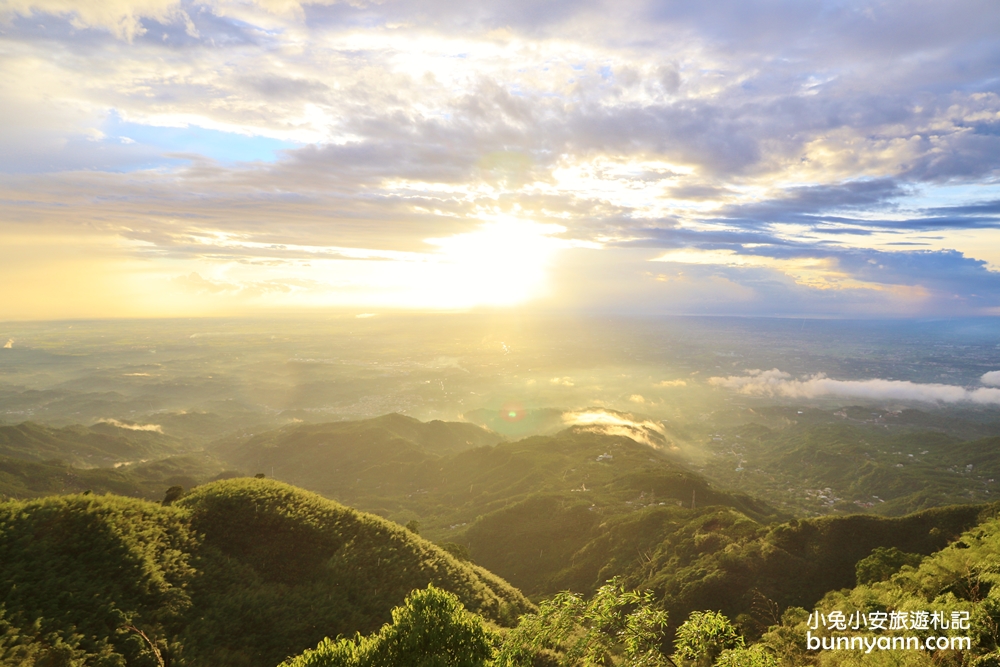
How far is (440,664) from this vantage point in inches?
878

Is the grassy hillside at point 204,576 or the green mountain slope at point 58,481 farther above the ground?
the grassy hillside at point 204,576

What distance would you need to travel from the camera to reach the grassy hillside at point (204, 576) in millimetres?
38000

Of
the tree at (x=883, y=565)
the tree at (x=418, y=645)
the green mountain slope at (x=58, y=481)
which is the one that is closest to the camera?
the tree at (x=418, y=645)

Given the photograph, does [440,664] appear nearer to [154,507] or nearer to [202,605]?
[202,605]

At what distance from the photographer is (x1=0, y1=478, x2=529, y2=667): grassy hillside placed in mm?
38000

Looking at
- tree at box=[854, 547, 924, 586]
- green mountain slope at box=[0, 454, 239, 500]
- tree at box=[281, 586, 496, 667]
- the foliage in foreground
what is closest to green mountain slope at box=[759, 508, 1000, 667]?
tree at box=[854, 547, 924, 586]

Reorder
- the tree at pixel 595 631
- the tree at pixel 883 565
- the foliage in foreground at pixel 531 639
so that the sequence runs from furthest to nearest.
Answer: the tree at pixel 883 565
the foliage in foreground at pixel 531 639
the tree at pixel 595 631

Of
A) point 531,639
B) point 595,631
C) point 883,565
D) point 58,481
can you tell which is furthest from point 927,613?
point 58,481

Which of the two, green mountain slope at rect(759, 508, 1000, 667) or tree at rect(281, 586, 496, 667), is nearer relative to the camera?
tree at rect(281, 586, 496, 667)

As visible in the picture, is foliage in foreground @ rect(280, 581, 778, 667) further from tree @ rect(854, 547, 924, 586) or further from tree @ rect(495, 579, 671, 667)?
tree @ rect(854, 547, 924, 586)

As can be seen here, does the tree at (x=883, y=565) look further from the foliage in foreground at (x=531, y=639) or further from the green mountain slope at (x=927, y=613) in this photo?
the foliage in foreground at (x=531, y=639)

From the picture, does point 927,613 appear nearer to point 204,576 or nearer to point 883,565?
point 883,565

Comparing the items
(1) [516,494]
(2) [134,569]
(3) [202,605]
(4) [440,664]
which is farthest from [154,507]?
(1) [516,494]

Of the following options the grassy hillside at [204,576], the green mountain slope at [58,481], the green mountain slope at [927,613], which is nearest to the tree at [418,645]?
the grassy hillside at [204,576]
